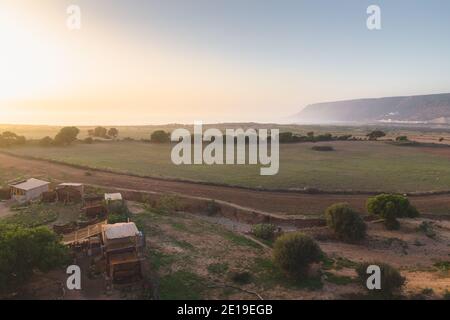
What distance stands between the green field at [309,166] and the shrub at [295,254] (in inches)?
798

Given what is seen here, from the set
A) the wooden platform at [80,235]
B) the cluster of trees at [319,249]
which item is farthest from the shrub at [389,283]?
the wooden platform at [80,235]

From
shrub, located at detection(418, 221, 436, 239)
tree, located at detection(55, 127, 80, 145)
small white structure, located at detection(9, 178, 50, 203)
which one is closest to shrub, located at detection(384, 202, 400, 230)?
shrub, located at detection(418, 221, 436, 239)

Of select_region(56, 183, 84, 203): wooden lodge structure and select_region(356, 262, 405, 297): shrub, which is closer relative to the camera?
select_region(356, 262, 405, 297): shrub

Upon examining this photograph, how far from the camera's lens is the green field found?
40.8 meters

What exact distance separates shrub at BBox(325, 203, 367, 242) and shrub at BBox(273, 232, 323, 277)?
794 centimetres

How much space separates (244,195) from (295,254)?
18.4m

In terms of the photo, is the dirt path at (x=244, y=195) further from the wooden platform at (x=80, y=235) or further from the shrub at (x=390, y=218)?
the wooden platform at (x=80, y=235)

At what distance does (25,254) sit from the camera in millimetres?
16656

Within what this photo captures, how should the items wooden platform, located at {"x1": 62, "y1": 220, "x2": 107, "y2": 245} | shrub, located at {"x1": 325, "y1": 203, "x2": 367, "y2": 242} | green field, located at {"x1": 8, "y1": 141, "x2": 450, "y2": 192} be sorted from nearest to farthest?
wooden platform, located at {"x1": 62, "y1": 220, "x2": 107, "y2": 245}
shrub, located at {"x1": 325, "y1": 203, "x2": 367, "y2": 242}
green field, located at {"x1": 8, "y1": 141, "x2": 450, "y2": 192}

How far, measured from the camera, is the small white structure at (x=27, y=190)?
32.0 metres

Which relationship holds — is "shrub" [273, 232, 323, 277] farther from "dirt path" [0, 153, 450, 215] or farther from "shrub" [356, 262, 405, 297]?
"dirt path" [0, 153, 450, 215]
